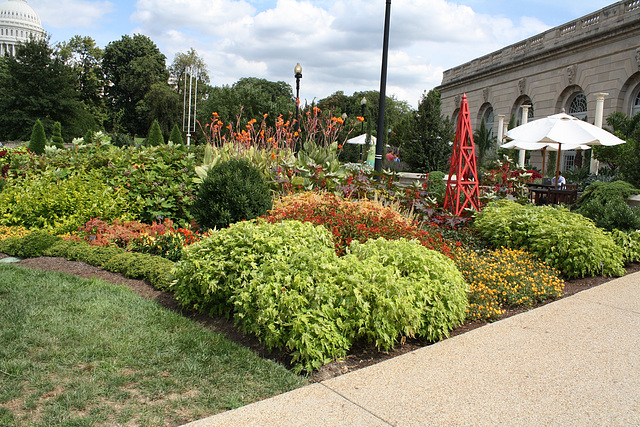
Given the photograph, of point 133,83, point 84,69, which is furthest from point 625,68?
point 84,69

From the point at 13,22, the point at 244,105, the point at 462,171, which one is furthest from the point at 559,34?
the point at 13,22

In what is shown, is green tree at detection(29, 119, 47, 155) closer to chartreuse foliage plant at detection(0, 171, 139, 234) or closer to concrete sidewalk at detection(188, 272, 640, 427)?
chartreuse foliage plant at detection(0, 171, 139, 234)

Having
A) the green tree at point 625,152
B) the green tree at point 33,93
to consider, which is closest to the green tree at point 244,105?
the green tree at point 33,93

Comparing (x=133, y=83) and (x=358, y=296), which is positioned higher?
(x=133, y=83)

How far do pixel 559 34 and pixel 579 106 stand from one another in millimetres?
4209

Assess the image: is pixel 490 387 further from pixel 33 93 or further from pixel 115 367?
pixel 33 93

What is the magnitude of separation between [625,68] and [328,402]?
2331 cm

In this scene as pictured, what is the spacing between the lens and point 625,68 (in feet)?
66.9

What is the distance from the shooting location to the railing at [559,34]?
20.6 m

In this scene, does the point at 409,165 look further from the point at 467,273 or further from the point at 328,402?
the point at 328,402

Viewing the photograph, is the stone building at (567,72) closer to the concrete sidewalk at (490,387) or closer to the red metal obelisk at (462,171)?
the red metal obelisk at (462,171)

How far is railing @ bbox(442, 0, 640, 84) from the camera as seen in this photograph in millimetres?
20562

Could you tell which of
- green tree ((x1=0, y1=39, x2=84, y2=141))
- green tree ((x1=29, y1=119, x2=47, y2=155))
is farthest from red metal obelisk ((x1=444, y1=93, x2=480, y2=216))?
green tree ((x1=0, y1=39, x2=84, y2=141))

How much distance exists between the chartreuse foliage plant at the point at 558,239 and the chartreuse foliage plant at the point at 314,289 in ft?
7.95
